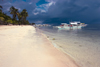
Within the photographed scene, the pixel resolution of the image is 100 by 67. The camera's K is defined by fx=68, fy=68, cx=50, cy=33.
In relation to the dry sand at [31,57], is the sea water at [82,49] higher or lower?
lower

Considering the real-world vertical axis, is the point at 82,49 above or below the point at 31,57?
below

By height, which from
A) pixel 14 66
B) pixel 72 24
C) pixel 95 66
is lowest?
pixel 95 66

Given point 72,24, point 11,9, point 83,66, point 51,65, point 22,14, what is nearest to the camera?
point 51,65

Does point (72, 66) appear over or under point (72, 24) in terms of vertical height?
under

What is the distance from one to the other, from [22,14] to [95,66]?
300ft

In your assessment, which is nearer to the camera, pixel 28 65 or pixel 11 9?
pixel 28 65

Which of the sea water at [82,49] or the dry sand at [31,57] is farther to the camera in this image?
the sea water at [82,49]

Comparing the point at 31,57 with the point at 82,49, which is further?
the point at 82,49

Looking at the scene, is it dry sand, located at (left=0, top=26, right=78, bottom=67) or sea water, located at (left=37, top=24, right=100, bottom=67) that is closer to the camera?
dry sand, located at (left=0, top=26, right=78, bottom=67)

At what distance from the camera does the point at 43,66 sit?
2.93 m

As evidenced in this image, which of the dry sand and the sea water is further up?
the dry sand

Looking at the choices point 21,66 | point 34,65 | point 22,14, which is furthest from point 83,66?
point 22,14

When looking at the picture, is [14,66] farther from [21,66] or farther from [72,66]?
[72,66]

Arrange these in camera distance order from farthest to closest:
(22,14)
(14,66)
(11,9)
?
(22,14), (11,9), (14,66)
